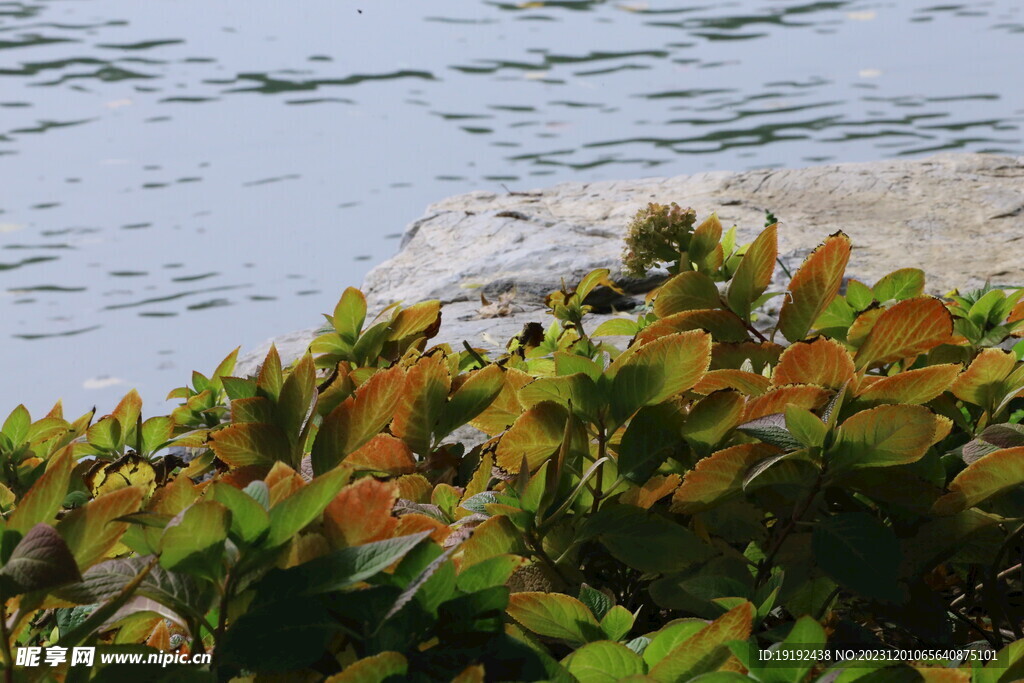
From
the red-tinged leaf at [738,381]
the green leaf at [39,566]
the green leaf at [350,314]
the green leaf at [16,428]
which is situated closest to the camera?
the green leaf at [39,566]

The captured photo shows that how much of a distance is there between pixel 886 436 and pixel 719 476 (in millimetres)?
154

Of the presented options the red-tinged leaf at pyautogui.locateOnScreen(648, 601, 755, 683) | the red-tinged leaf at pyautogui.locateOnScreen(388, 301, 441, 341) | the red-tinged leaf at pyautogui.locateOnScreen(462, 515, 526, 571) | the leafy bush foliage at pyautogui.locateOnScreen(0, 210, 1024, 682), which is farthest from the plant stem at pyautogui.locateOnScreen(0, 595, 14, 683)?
the red-tinged leaf at pyautogui.locateOnScreen(388, 301, 441, 341)

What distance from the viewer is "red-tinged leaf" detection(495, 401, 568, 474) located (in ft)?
3.32

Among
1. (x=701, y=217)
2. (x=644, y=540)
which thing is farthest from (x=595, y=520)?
(x=701, y=217)

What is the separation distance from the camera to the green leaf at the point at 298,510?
0.70m

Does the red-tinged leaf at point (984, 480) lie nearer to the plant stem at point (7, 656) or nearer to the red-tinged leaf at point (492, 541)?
the red-tinged leaf at point (492, 541)

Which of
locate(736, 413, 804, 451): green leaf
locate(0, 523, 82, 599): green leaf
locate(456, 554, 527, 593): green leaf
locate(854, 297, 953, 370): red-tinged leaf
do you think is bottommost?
locate(456, 554, 527, 593): green leaf

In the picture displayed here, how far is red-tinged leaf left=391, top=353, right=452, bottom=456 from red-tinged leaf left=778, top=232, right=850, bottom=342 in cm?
48

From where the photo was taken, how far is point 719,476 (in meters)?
0.92

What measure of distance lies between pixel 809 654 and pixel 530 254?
286 centimetres

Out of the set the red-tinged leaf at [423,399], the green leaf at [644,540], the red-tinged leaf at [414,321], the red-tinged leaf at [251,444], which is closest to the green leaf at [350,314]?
the red-tinged leaf at [414,321]

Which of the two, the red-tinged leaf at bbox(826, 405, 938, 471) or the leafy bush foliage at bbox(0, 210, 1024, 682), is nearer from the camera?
the leafy bush foliage at bbox(0, 210, 1024, 682)

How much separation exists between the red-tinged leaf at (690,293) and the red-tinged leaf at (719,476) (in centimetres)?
51

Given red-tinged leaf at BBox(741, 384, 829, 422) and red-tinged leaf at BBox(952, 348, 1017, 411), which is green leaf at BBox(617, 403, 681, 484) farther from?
red-tinged leaf at BBox(952, 348, 1017, 411)
